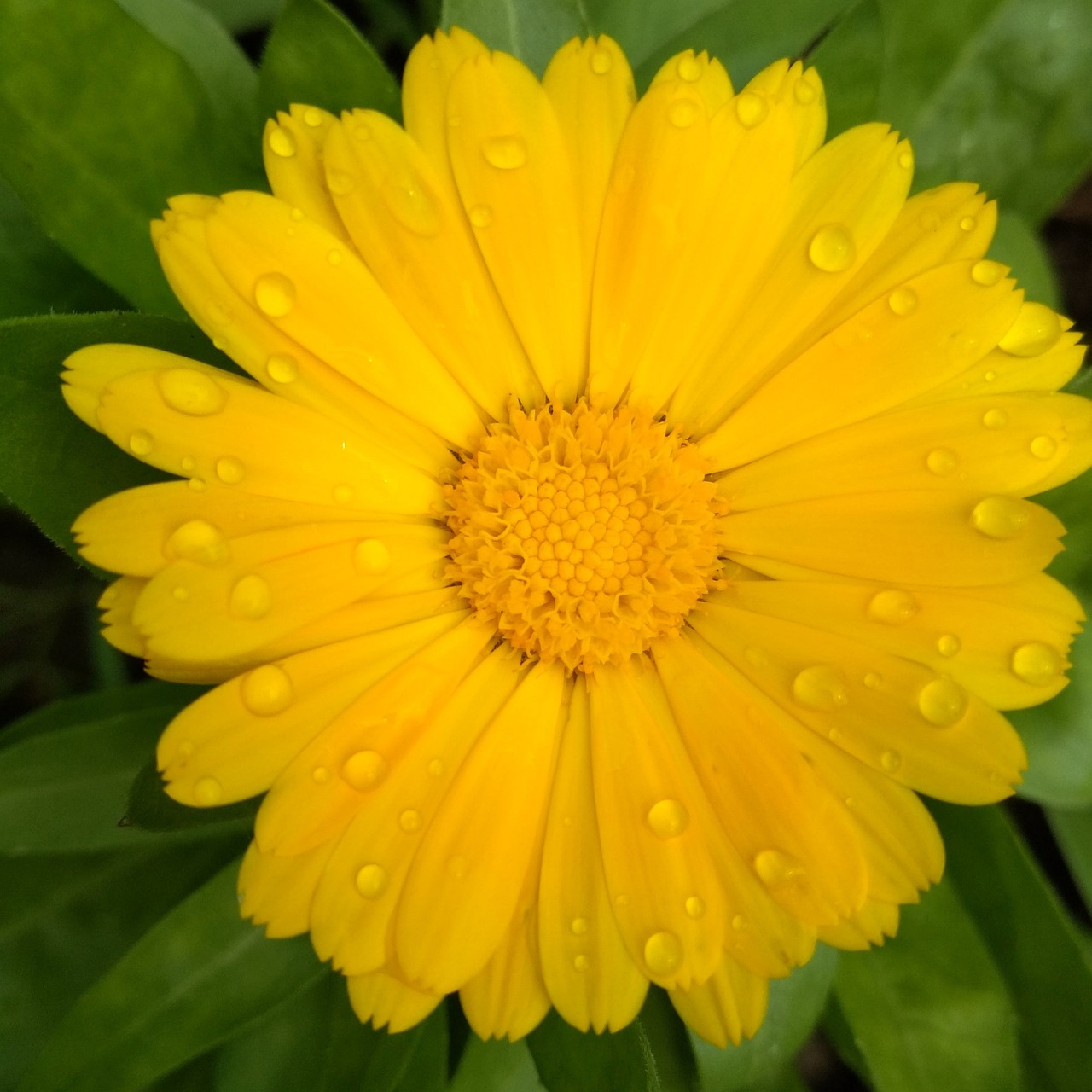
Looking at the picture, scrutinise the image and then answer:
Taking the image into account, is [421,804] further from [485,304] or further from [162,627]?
[485,304]

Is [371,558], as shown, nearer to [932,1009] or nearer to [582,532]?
[582,532]

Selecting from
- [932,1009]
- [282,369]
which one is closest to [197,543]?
[282,369]

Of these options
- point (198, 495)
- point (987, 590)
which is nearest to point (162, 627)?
point (198, 495)

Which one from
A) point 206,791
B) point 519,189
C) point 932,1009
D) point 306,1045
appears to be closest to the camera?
point 206,791

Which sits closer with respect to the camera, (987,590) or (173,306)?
(987,590)

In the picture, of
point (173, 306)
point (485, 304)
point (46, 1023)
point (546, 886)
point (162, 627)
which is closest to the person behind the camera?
point (162, 627)

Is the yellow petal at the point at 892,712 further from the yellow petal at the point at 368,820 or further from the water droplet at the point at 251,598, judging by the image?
the water droplet at the point at 251,598

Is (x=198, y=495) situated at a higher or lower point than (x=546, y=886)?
higher
